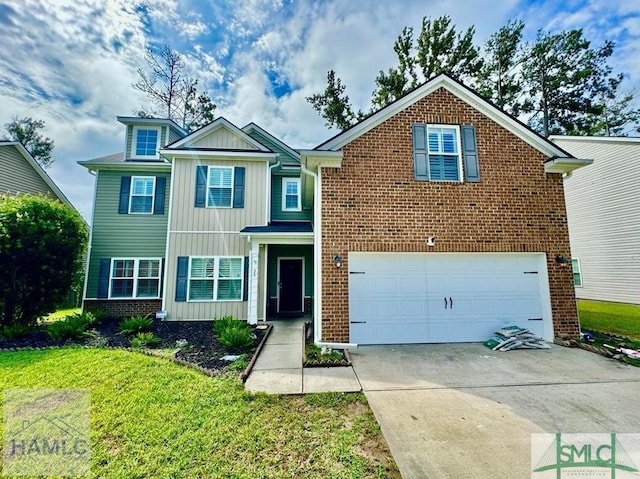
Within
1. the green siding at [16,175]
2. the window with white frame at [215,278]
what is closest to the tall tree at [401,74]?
the window with white frame at [215,278]

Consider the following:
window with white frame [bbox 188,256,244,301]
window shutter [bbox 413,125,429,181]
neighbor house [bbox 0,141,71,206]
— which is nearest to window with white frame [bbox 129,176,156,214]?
window with white frame [bbox 188,256,244,301]

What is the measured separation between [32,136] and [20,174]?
647 inches

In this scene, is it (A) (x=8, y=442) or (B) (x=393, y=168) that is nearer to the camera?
(A) (x=8, y=442)

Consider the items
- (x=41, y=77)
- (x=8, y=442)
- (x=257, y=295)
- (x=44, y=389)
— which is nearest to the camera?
(x=8, y=442)

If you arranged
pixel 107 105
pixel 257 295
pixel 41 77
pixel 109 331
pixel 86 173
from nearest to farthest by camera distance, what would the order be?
pixel 109 331
pixel 257 295
pixel 41 77
pixel 86 173
pixel 107 105

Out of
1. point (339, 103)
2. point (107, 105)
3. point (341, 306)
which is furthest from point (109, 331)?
point (339, 103)

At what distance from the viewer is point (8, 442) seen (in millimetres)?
3068

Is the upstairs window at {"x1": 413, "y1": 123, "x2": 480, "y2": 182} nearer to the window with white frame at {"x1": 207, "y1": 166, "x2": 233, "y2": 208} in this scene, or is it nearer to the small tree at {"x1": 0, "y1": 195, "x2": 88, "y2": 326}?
the window with white frame at {"x1": 207, "y1": 166, "x2": 233, "y2": 208}

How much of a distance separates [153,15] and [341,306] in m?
10.4

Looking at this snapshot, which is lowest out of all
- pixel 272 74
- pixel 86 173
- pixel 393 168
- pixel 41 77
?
pixel 393 168

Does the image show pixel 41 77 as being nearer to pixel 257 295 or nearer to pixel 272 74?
pixel 272 74

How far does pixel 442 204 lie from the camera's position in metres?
7.27

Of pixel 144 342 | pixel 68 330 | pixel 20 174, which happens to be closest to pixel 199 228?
pixel 144 342

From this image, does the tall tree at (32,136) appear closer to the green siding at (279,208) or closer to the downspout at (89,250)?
the downspout at (89,250)
